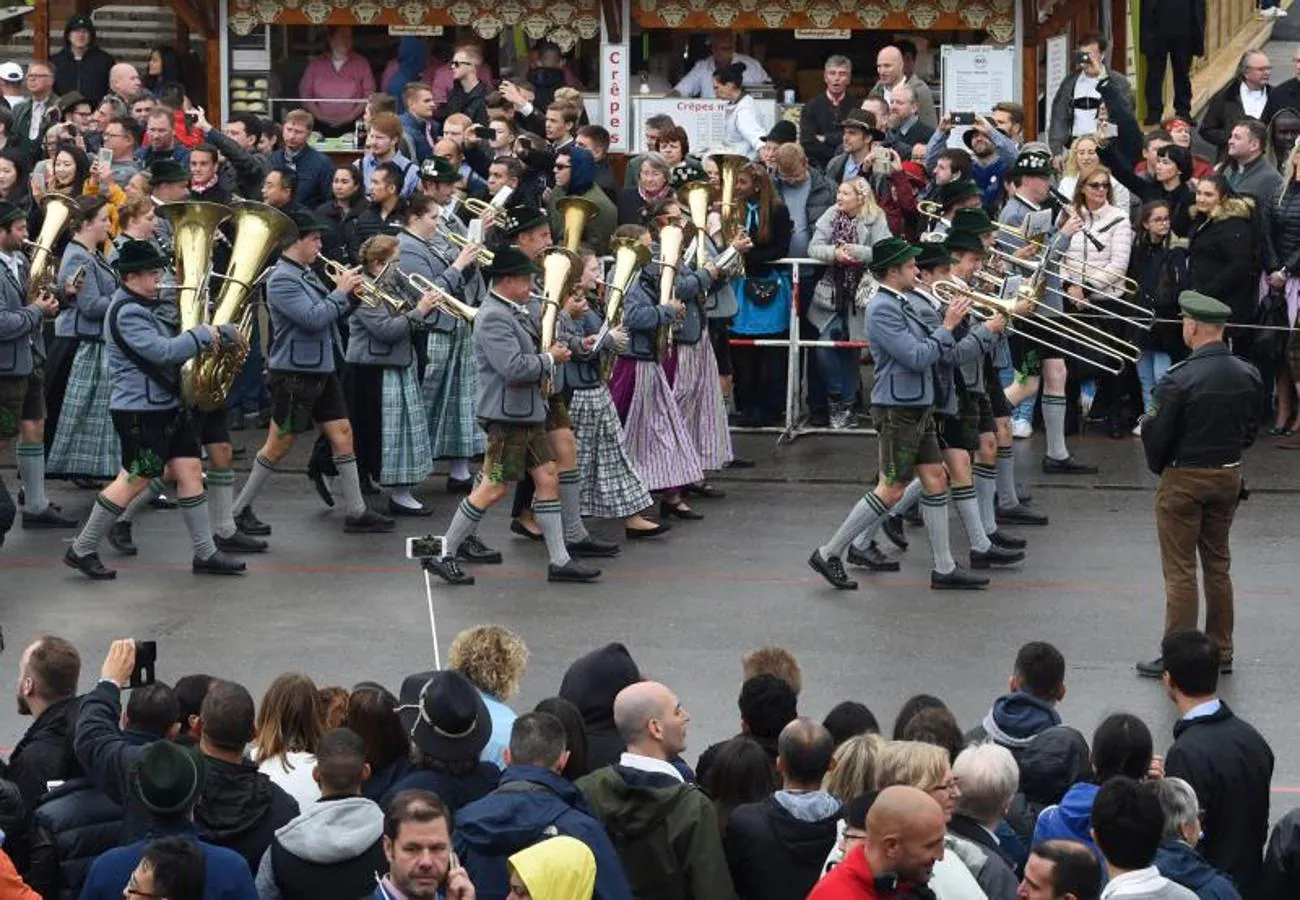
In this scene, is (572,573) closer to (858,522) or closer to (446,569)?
(446,569)

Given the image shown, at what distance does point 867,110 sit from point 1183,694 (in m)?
10.00

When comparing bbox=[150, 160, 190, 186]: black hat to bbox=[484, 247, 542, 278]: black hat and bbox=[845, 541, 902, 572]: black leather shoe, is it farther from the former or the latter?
bbox=[845, 541, 902, 572]: black leather shoe

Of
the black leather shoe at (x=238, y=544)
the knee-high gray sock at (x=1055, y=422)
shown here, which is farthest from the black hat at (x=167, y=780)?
the knee-high gray sock at (x=1055, y=422)

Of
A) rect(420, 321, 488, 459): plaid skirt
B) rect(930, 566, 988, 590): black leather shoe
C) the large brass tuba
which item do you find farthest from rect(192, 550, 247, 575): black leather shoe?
rect(930, 566, 988, 590): black leather shoe

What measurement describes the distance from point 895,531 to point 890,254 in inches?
75.8

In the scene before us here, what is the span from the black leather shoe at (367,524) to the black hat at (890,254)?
335 cm

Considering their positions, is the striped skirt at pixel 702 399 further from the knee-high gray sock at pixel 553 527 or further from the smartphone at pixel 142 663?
the smartphone at pixel 142 663

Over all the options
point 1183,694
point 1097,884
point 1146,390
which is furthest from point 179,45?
point 1097,884

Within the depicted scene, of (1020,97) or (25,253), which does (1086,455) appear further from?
(25,253)

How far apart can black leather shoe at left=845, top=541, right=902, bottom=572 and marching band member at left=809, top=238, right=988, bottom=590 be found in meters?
0.47

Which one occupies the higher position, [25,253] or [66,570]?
[25,253]

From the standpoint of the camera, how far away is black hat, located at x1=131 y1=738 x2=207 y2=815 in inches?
286

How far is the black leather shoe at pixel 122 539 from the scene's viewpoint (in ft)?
47.3

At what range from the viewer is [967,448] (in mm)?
14148
